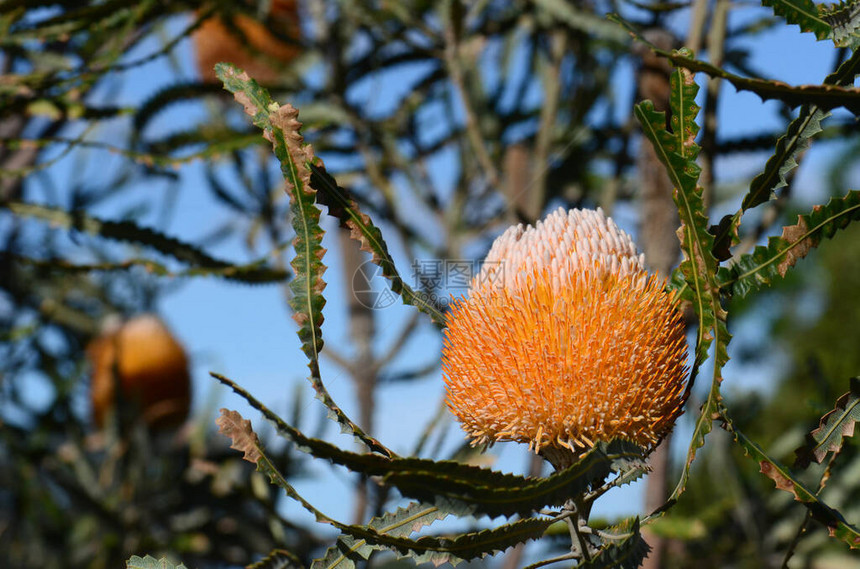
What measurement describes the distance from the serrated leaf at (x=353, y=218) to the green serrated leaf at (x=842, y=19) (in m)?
0.35

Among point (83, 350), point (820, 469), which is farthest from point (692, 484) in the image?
point (83, 350)

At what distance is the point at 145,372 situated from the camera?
2.79 meters

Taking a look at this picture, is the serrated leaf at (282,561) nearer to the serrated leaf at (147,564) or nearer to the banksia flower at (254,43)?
the serrated leaf at (147,564)

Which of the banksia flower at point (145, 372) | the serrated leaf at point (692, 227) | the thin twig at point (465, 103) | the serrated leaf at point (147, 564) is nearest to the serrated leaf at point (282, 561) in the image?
the serrated leaf at point (147, 564)

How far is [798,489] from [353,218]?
36 cm

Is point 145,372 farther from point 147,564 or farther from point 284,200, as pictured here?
point 147,564

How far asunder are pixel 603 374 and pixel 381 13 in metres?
1.77

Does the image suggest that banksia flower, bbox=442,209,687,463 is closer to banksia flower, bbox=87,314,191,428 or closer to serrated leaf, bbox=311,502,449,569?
serrated leaf, bbox=311,502,449,569

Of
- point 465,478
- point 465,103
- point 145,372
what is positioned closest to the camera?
point 465,478

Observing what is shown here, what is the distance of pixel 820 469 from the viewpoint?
1.46 m

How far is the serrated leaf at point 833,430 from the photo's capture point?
1.89 ft

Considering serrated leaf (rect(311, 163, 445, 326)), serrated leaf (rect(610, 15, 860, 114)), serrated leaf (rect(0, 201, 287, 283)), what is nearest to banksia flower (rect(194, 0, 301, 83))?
serrated leaf (rect(0, 201, 287, 283))

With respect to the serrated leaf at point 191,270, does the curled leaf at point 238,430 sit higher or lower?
lower

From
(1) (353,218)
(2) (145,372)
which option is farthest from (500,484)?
(2) (145,372)
